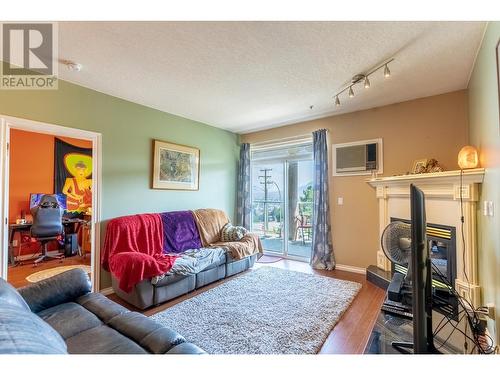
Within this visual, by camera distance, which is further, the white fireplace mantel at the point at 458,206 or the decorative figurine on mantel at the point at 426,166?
the decorative figurine on mantel at the point at 426,166

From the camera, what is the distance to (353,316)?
229 centimetres

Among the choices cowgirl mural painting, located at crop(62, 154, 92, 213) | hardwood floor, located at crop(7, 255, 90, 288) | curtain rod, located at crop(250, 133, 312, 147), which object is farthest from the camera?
cowgirl mural painting, located at crop(62, 154, 92, 213)

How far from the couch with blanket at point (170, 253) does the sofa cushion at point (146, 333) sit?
98 centimetres

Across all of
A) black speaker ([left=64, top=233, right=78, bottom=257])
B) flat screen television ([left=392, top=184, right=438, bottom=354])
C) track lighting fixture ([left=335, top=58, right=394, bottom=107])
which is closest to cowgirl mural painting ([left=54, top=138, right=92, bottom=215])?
black speaker ([left=64, top=233, right=78, bottom=257])

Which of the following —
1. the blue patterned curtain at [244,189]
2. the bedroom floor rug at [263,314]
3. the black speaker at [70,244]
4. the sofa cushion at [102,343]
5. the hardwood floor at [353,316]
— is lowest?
the hardwood floor at [353,316]

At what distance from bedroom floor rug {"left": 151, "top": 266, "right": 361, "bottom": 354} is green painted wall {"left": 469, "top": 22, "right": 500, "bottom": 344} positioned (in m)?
1.23

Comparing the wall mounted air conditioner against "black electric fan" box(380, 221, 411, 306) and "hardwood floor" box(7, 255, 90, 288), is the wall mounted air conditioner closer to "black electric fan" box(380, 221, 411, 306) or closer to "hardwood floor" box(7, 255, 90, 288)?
"black electric fan" box(380, 221, 411, 306)

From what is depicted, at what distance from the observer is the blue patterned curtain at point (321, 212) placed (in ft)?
12.4

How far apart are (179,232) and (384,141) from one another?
131 inches

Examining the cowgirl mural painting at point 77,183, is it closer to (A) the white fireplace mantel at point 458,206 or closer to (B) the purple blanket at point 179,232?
(B) the purple blanket at point 179,232

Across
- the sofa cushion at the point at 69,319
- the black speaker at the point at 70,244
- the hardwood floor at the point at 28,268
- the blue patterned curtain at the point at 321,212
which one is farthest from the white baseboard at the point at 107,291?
the blue patterned curtain at the point at 321,212

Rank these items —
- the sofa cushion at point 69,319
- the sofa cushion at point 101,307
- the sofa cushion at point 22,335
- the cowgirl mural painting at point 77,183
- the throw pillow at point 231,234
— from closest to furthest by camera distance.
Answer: the sofa cushion at point 22,335, the sofa cushion at point 69,319, the sofa cushion at point 101,307, the throw pillow at point 231,234, the cowgirl mural painting at point 77,183

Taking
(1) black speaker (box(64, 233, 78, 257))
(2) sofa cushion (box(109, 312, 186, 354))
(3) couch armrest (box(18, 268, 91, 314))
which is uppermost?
(3) couch armrest (box(18, 268, 91, 314))

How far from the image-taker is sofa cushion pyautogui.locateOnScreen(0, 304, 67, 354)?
71 centimetres
